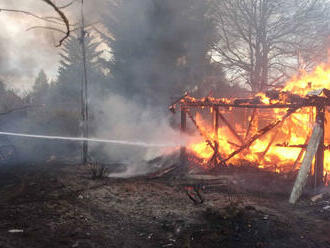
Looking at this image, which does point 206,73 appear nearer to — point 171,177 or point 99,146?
point 99,146

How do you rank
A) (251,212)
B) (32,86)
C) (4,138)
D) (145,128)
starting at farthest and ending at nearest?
(32,86) < (145,128) < (4,138) < (251,212)

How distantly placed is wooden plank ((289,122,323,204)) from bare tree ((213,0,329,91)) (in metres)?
11.6

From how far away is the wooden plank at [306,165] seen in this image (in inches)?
321

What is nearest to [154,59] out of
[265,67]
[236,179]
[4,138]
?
[265,67]

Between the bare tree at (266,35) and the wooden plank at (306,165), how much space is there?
11.6 metres

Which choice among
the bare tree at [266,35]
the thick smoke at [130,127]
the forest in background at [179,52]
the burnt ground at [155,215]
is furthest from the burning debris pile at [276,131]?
the forest in background at [179,52]

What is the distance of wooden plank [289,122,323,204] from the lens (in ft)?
26.8

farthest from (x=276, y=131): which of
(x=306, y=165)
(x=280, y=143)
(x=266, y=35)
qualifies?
(x=266, y=35)

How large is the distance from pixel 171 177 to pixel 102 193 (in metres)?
3.32

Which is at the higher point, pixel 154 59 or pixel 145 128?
pixel 154 59

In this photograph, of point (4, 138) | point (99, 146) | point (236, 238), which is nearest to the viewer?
point (236, 238)

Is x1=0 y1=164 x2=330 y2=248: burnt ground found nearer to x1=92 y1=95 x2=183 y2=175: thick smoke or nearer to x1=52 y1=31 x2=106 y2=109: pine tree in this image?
x1=92 y1=95 x2=183 y2=175: thick smoke

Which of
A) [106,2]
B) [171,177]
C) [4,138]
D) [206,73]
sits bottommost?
[171,177]

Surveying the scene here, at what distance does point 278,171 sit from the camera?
10.6 m
